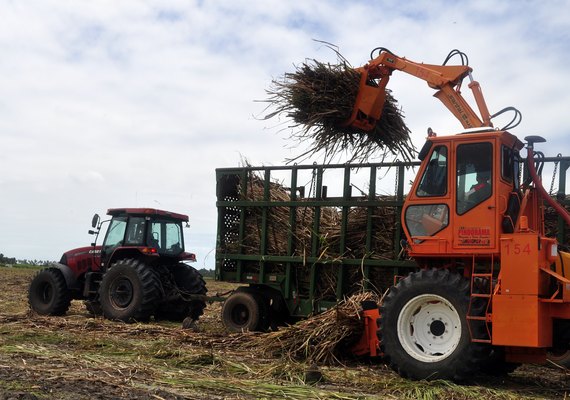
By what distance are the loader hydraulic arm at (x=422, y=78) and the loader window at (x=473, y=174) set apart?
1.09 meters

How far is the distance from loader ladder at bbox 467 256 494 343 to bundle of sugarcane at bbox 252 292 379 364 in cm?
166

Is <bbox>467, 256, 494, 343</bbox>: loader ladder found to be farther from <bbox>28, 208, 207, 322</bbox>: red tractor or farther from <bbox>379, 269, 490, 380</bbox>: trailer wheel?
<bbox>28, 208, 207, 322</bbox>: red tractor

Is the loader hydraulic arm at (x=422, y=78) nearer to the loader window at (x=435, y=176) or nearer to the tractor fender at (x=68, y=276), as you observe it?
the loader window at (x=435, y=176)

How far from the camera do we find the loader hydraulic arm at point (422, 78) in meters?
8.09

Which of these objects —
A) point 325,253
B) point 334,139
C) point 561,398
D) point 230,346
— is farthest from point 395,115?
point 561,398

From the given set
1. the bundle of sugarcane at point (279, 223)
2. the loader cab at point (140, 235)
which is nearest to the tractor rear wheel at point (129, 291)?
the loader cab at point (140, 235)

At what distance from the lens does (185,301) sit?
41.1ft

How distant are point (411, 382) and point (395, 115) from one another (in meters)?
4.47

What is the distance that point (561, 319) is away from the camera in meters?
6.46

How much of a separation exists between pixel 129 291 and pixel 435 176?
6.95 meters

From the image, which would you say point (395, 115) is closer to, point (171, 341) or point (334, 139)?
point (334, 139)

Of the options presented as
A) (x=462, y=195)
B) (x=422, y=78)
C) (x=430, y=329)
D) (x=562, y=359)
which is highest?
(x=422, y=78)

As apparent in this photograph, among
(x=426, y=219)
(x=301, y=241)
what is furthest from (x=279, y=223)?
(x=426, y=219)

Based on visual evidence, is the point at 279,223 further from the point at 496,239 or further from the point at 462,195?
the point at 496,239
